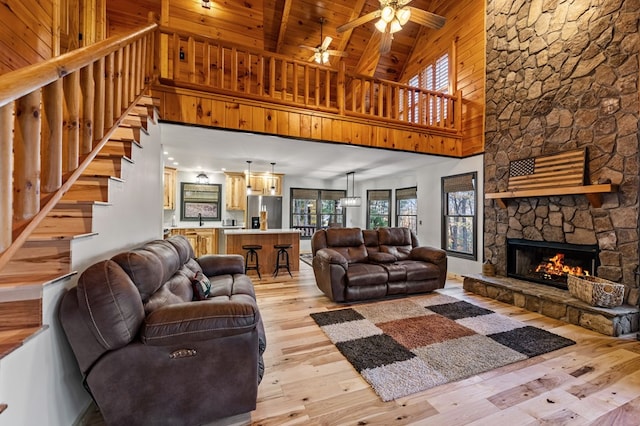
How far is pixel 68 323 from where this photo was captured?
54.1 inches

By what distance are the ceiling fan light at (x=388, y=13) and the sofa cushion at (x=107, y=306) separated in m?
3.71

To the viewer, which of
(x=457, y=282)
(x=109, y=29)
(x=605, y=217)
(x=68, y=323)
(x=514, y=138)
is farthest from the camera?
(x=109, y=29)

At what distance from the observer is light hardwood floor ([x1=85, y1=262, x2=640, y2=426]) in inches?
68.7

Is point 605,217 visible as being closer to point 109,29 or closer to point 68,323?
point 68,323

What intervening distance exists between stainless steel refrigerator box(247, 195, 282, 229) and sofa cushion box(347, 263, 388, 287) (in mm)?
4009

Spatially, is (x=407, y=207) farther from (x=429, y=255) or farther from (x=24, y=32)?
(x=24, y=32)

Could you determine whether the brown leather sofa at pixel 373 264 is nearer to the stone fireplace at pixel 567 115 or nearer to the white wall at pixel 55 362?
the stone fireplace at pixel 567 115

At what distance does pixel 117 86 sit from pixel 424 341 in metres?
3.50

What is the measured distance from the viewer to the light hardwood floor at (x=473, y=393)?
5.72 ft

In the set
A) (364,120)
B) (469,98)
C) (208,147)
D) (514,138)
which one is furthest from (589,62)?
(208,147)

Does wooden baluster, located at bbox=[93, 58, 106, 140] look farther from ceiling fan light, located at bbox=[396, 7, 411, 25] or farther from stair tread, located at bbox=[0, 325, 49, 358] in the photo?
ceiling fan light, located at bbox=[396, 7, 411, 25]

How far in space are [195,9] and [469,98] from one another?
516cm

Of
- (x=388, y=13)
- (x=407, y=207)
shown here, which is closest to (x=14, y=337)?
(x=388, y=13)

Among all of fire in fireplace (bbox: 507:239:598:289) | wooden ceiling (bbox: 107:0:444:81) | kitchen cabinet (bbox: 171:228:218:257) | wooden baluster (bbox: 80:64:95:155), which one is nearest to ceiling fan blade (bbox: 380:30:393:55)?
wooden ceiling (bbox: 107:0:444:81)
